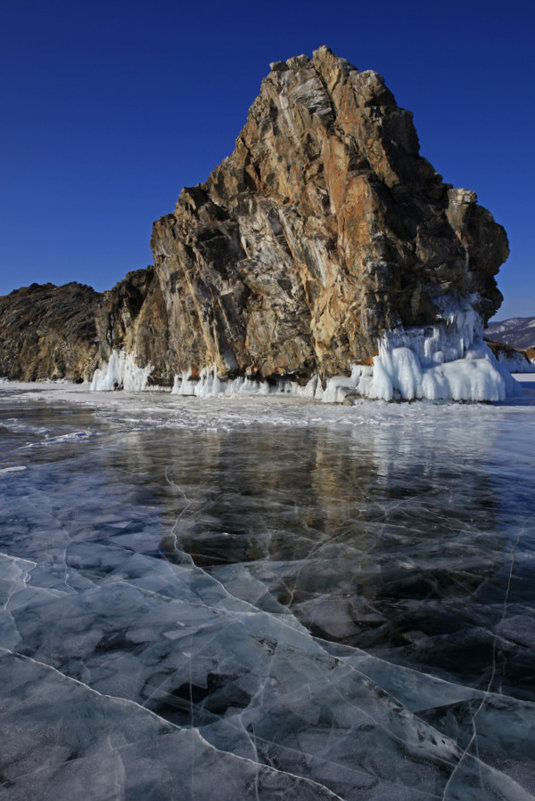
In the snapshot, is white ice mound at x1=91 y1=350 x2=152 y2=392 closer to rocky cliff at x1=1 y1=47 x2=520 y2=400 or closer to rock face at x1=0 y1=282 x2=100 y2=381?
rock face at x1=0 y1=282 x2=100 y2=381

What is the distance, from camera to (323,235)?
22.7 meters

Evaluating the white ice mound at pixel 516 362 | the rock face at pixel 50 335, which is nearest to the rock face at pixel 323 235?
the rock face at pixel 50 335

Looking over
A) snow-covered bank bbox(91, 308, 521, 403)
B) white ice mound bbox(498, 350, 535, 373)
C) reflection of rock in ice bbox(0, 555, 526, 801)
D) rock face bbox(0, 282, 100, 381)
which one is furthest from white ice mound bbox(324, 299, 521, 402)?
rock face bbox(0, 282, 100, 381)

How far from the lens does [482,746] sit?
72.0 inches

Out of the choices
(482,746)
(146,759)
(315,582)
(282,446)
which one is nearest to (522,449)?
(282,446)

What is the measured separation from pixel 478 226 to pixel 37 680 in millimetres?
23344

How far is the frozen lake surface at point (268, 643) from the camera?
173 centimetres

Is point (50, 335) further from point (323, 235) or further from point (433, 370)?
point (433, 370)

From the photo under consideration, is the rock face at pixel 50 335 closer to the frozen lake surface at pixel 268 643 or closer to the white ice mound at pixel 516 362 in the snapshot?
the white ice mound at pixel 516 362

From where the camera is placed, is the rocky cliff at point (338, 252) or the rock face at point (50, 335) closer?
the rocky cliff at point (338, 252)

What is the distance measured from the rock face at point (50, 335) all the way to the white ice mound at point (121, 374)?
8914mm

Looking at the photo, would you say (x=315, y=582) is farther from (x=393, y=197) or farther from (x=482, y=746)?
(x=393, y=197)

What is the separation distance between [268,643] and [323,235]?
22.3m

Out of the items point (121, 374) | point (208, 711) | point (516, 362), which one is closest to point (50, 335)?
point (121, 374)
